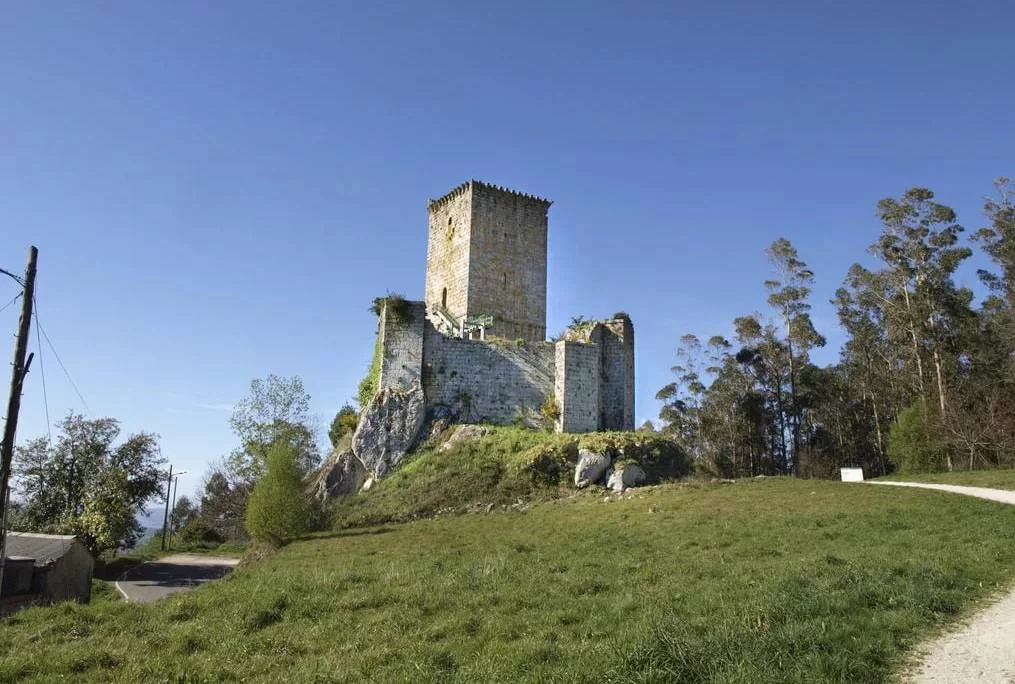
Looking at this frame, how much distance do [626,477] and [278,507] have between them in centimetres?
1322

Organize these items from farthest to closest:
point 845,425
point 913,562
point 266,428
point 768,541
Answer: point 845,425
point 266,428
point 768,541
point 913,562

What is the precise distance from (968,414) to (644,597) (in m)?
29.4

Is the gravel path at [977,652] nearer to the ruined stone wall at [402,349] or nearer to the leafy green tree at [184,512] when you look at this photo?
the ruined stone wall at [402,349]

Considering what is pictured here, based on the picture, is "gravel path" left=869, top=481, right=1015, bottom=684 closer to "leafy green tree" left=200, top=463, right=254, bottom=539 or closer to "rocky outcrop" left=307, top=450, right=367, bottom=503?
"rocky outcrop" left=307, top=450, right=367, bottom=503

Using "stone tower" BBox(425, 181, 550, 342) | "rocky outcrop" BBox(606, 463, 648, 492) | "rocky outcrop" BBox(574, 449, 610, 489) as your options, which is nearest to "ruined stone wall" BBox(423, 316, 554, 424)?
"stone tower" BBox(425, 181, 550, 342)

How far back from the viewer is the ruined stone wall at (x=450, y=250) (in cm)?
3838

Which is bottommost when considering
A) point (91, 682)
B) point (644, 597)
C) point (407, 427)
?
point (91, 682)

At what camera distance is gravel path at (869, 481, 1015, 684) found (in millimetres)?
7184

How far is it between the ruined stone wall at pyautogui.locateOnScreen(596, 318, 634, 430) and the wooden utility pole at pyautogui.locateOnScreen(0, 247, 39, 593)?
81.7 feet

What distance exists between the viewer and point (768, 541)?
15.1 m

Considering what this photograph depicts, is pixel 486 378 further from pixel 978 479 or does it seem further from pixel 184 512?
pixel 184 512

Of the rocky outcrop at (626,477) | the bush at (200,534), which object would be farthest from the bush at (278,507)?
the bush at (200,534)

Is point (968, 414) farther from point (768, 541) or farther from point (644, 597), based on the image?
point (644, 597)

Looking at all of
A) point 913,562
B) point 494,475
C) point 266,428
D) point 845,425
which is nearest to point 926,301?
point 845,425
